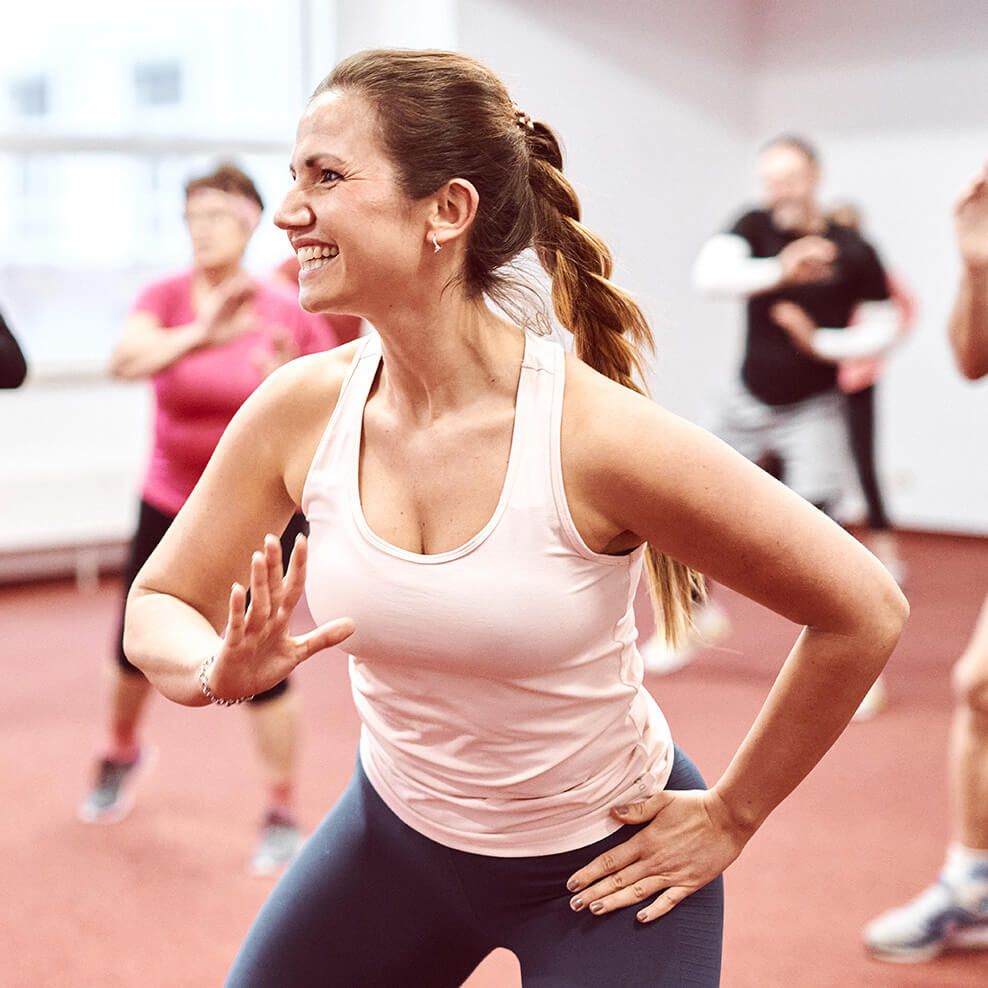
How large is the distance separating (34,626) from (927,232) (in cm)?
425

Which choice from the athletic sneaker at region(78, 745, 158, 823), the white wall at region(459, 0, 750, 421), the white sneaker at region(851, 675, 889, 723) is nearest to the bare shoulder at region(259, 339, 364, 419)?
the athletic sneaker at region(78, 745, 158, 823)

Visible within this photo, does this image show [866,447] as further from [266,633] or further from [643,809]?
[266,633]

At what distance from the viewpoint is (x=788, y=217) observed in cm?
455

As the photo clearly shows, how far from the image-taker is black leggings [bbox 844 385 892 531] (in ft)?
16.5

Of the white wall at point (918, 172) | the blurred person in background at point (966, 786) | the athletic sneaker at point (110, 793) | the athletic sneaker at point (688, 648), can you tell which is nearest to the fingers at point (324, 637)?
the blurred person in background at point (966, 786)

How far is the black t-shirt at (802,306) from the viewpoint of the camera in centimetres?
447

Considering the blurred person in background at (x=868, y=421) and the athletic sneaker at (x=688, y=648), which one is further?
the blurred person in background at (x=868, y=421)

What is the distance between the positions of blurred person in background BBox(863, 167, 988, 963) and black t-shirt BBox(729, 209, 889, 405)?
6.19ft

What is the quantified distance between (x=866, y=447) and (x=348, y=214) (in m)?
4.05

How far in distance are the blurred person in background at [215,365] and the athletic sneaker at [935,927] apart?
1.22m

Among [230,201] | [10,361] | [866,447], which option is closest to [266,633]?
[10,361]

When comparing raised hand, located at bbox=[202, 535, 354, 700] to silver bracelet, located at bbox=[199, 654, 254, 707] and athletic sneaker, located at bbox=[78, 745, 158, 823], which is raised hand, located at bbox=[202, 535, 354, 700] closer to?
silver bracelet, located at bbox=[199, 654, 254, 707]

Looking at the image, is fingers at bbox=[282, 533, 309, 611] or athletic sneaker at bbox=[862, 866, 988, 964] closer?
fingers at bbox=[282, 533, 309, 611]

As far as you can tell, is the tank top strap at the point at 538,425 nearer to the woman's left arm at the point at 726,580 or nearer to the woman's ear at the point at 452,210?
the woman's left arm at the point at 726,580
